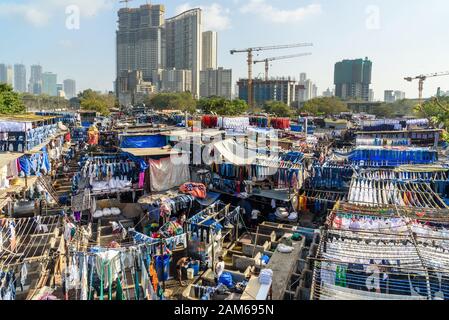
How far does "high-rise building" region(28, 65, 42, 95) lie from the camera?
17007cm

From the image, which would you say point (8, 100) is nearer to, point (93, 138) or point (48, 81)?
point (93, 138)

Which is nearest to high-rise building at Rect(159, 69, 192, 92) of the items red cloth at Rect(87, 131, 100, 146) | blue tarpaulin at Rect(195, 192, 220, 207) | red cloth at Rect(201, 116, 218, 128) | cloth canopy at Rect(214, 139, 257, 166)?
red cloth at Rect(201, 116, 218, 128)

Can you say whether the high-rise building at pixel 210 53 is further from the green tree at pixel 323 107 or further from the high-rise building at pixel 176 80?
the green tree at pixel 323 107

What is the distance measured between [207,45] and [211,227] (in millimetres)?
142891

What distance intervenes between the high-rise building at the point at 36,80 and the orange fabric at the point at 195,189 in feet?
581

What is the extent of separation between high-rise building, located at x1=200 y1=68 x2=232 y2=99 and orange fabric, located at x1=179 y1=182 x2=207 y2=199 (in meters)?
131

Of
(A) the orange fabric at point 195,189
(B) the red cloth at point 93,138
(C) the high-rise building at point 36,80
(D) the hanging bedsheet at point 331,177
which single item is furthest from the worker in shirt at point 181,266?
(C) the high-rise building at point 36,80

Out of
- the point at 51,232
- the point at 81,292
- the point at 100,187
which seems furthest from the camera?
the point at 100,187

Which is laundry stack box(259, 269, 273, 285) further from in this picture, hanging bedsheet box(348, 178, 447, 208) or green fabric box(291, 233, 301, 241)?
green fabric box(291, 233, 301, 241)

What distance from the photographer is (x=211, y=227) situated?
38.7 feet

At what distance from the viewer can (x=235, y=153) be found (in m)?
17.3

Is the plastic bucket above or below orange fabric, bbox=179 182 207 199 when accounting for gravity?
below

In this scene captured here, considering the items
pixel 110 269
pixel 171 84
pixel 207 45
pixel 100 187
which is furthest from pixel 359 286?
pixel 207 45
